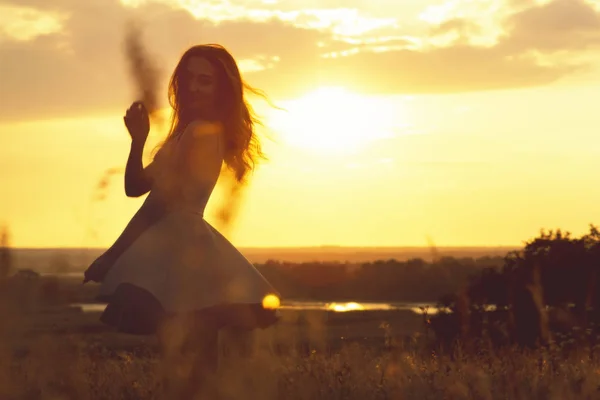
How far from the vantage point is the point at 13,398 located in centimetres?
597

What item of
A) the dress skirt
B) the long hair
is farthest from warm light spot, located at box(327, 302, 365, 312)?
the dress skirt

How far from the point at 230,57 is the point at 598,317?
399 inches

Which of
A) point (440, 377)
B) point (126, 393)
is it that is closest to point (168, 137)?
point (126, 393)

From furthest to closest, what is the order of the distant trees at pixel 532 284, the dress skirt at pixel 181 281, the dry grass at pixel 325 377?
the distant trees at pixel 532 284 < the dry grass at pixel 325 377 < the dress skirt at pixel 181 281

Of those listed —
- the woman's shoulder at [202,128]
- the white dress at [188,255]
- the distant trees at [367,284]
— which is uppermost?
the woman's shoulder at [202,128]

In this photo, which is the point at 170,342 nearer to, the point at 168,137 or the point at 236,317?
the point at 236,317

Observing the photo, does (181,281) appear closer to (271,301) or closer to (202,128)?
(271,301)

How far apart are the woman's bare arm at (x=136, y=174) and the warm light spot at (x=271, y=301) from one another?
0.97 m

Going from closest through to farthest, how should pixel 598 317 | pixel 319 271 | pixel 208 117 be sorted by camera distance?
pixel 208 117 < pixel 598 317 < pixel 319 271

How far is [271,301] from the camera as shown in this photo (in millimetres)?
5504

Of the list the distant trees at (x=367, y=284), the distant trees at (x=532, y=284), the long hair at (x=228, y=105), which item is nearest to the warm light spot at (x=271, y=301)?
the long hair at (x=228, y=105)

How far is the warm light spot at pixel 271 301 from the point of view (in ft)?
18.0

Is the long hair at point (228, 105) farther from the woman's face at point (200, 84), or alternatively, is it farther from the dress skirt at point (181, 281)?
the dress skirt at point (181, 281)

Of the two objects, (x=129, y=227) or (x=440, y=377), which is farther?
(x=440, y=377)
